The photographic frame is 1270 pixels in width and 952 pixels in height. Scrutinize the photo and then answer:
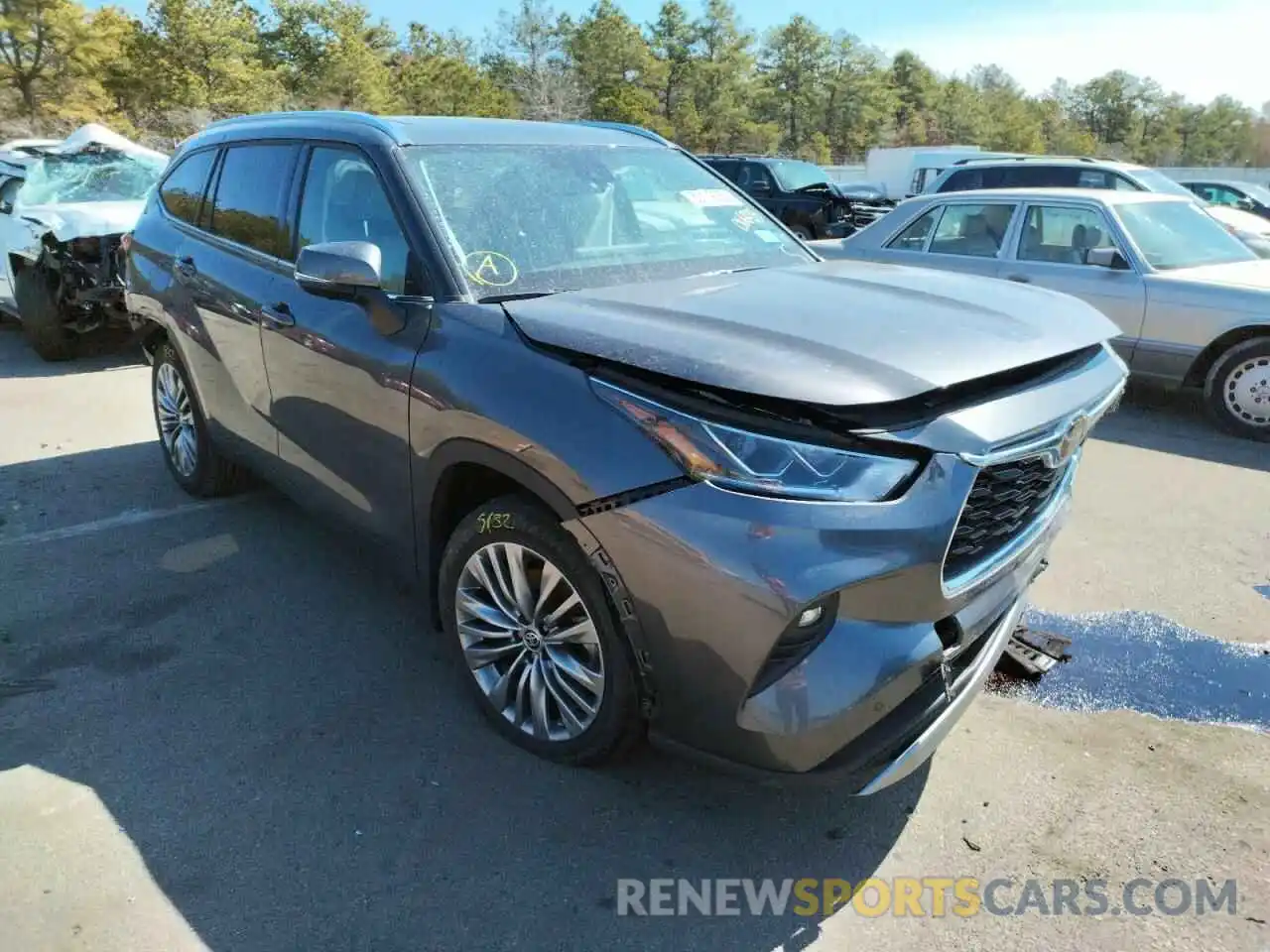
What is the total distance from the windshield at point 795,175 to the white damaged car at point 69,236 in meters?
11.4

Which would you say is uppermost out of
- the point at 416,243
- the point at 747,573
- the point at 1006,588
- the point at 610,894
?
the point at 416,243

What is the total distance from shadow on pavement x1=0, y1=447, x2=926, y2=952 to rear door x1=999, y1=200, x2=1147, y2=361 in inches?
214

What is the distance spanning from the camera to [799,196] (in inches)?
676

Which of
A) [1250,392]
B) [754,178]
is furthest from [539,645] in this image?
[754,178]

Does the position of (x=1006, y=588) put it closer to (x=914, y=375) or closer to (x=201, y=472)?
(x=914, y=375)

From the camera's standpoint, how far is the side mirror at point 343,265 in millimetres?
2840

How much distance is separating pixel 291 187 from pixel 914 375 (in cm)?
280

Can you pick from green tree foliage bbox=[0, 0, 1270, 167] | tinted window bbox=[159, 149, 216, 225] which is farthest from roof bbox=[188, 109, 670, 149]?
green tree foliage bbox=[0, 0, 1270, 167]

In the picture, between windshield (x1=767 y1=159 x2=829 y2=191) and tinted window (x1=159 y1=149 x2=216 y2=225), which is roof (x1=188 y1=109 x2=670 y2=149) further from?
windshield (x1=767 y1=159 x2=829 y2=191)

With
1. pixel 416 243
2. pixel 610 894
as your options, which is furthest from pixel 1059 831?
pixel 416 243

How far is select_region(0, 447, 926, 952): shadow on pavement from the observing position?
7.73 feet

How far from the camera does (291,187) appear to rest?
3811 mm

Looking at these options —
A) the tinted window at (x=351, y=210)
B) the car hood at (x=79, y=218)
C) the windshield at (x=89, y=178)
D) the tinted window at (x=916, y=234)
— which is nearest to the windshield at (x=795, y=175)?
the tinted window at (x=916, y=234)

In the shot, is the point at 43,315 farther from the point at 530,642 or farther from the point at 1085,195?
the point at 1085,195
